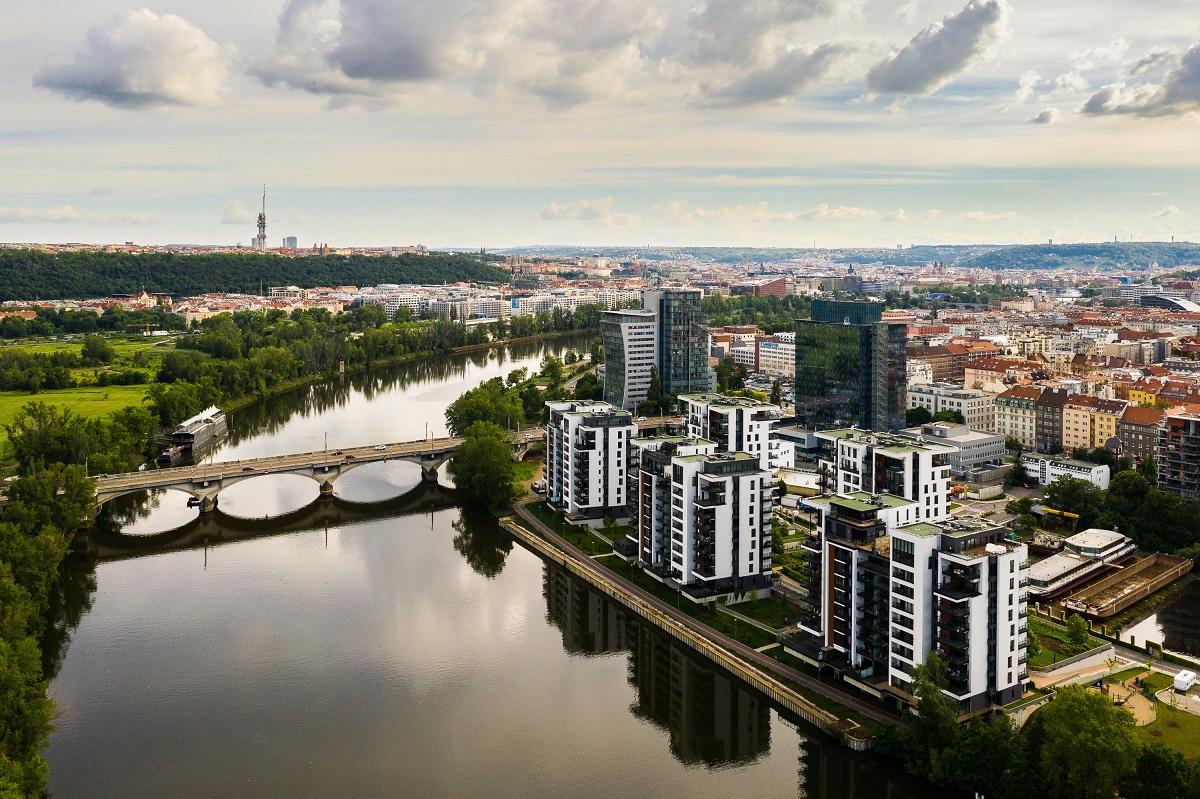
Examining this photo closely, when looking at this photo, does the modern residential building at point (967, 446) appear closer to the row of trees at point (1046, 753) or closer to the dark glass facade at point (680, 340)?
the dark glass facade at point (680, 340)

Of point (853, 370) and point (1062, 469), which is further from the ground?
point (853, 370)

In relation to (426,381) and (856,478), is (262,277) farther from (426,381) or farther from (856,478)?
(856,478)

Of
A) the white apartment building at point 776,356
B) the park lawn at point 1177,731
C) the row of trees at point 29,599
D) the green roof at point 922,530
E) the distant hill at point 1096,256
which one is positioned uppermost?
the distant hill at point 1096,256

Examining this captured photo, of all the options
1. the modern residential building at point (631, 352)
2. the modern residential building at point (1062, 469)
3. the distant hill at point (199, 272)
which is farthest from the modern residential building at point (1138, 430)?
the distant hill at point (199, 272)

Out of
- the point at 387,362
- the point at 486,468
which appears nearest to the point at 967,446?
the point at 486,468

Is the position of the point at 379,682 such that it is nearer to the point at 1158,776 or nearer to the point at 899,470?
the point at 899,470

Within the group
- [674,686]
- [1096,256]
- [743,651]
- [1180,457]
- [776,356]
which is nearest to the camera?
[674,686]

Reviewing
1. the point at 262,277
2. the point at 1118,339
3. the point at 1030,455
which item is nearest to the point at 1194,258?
the point at 1118,339

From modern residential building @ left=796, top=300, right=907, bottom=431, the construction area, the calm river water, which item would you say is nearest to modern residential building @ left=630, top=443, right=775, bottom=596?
the calm river water
